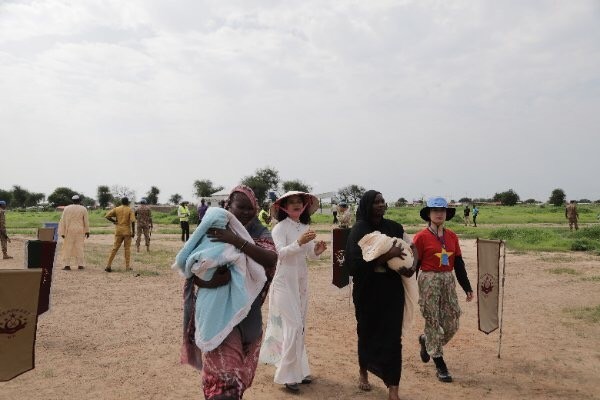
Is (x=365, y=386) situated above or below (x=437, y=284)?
below

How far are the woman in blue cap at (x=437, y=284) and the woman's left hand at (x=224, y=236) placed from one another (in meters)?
2.51

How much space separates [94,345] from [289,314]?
2.87m

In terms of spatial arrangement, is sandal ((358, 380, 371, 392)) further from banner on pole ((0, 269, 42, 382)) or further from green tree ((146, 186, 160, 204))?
green tree ((146, 186, 160, 204))

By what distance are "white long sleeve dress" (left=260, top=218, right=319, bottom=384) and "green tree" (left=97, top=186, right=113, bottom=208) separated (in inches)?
4233

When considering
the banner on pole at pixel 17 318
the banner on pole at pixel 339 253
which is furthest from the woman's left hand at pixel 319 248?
the banner on pole at pixel 339 253

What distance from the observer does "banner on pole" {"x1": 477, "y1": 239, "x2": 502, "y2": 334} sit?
575cm

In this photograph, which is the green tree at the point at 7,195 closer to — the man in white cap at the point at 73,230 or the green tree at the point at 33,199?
the green tree at the point at 33,199

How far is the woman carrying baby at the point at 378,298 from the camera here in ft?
14.6

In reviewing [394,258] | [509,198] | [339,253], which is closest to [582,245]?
[339,253]

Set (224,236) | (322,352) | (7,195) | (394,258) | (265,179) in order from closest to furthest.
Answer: (224,236) < (394,258) < (322,352) < (265,179) < (7,195)

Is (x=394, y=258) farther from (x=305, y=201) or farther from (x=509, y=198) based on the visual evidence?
(x=509, y=198)

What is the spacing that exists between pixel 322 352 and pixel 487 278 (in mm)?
2078

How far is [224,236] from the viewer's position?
3.21 m

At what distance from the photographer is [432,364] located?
5707 millimetres
